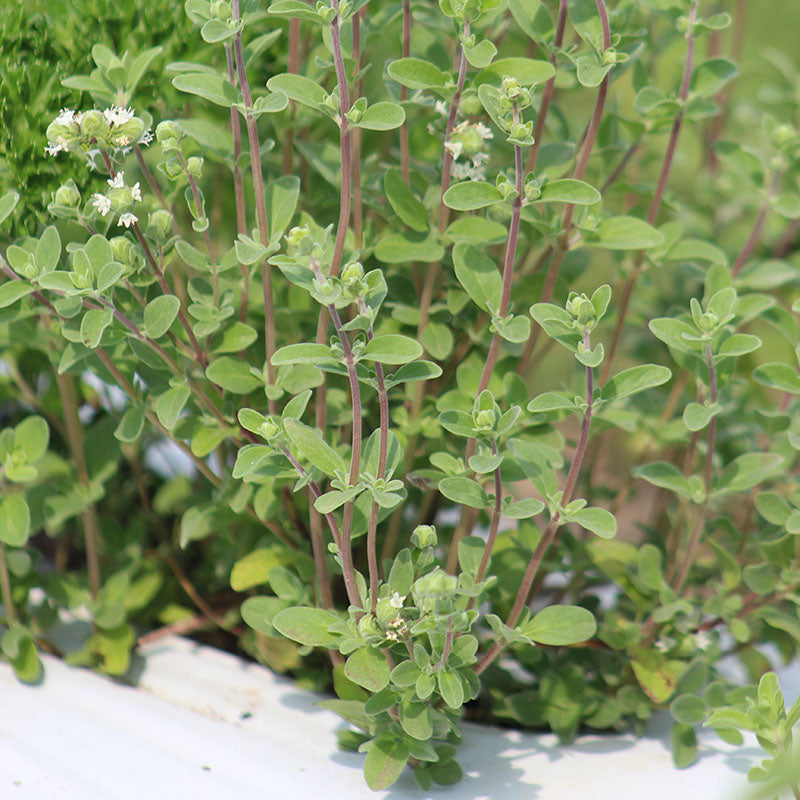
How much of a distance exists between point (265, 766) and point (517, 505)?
30 centimetres

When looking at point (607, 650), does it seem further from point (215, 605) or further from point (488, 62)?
point (488, 62)

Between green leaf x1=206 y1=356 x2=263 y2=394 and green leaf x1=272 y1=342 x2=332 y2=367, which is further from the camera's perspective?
green leaf x1=206 y1=356 x2=263 y2=394

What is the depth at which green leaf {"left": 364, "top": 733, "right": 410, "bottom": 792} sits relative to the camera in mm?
676

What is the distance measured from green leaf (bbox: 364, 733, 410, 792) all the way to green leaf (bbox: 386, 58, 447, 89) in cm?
48

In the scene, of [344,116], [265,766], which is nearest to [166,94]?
[344,116]

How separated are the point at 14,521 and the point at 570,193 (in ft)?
1.73

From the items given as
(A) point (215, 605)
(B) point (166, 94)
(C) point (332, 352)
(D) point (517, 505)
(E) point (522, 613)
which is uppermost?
(B) point (166, 94)

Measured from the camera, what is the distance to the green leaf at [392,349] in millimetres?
604

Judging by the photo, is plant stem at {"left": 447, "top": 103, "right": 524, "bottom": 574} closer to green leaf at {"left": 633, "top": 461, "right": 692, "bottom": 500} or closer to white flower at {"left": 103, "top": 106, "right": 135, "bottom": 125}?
green leaf at {"left": 633, "top": 461, "right": 692, "bottom": 500}

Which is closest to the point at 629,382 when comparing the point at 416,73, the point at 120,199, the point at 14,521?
the point at 416,73

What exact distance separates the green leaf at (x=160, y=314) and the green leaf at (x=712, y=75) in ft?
1.63

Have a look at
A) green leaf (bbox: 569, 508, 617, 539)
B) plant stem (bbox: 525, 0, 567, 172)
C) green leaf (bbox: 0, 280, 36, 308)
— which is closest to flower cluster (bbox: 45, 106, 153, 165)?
green leaf (bbox: 0, 280, 36, 308)

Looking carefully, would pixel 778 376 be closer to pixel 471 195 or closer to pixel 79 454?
pixel 471 195

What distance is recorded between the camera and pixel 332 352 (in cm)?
62
